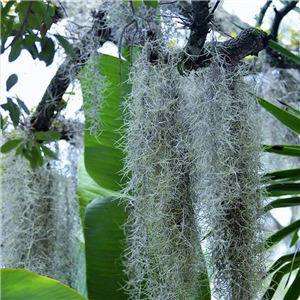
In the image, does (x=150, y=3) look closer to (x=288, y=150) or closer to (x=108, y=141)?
(x=288, y=150)

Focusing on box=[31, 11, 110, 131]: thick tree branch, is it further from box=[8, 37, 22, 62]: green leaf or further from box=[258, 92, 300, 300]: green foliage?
box=[8, 37, 22, 62]: green leaf

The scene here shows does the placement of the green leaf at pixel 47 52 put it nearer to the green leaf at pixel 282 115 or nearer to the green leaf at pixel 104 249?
the green leaf at pixel 282 115

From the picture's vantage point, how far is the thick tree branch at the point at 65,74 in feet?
5.13

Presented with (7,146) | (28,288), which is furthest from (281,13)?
(28,288)

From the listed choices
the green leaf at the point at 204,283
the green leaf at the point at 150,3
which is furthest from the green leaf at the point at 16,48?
→ the green leaf at the point at 204,283

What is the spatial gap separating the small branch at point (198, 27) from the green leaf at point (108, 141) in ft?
1.63

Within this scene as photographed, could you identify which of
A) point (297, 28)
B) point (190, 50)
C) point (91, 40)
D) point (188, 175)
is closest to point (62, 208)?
point (91, 40)

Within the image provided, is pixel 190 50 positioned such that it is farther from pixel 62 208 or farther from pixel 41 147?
pixel 62 208

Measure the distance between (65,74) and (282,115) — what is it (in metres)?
0.62

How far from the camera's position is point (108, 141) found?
158cm

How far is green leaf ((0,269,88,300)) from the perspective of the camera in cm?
90

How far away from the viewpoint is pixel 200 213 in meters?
1.10

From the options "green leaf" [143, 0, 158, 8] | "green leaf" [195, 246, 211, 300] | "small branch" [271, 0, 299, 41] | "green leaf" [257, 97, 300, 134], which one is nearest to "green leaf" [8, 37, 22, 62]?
"green leaf" [143, 0, 158, 8]

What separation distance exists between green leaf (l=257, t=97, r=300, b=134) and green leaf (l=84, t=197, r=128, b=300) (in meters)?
0.43
